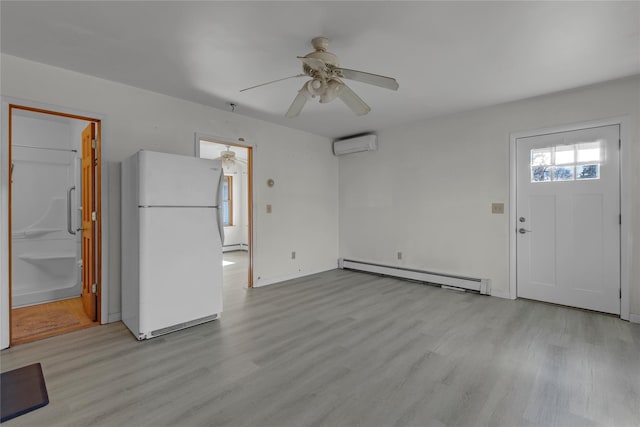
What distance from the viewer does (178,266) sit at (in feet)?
9.17

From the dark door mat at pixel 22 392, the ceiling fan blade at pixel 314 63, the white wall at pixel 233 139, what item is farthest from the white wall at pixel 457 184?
the dark door mat at pixel 22 392

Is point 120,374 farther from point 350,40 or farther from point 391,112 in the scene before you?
point 391,112

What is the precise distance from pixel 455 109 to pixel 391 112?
84cm

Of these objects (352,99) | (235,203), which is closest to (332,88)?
(352,99)

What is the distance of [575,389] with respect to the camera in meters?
1.91

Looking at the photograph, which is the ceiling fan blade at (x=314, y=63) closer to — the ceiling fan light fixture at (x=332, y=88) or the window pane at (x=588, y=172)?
the ceiling fan light fixture at (x=332, y=88)

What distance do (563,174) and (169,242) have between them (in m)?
4.34

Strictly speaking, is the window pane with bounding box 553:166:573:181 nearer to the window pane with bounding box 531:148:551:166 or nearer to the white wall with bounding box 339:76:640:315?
the window pane with bounding box 531:148:551:166

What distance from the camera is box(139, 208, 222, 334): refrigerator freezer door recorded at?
2619 mm

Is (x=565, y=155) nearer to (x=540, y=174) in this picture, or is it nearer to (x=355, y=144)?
(x=540, y=174)

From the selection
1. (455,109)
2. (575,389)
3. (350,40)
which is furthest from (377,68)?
(575,389)

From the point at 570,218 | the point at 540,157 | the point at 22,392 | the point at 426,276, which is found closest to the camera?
the point at 22,392

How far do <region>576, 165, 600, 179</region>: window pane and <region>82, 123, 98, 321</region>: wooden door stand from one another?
5.27 meters

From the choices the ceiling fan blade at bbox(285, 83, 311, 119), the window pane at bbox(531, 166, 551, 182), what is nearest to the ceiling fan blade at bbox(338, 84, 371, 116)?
the ceiling fan blade at bbox(285, 83, 311, 119)
